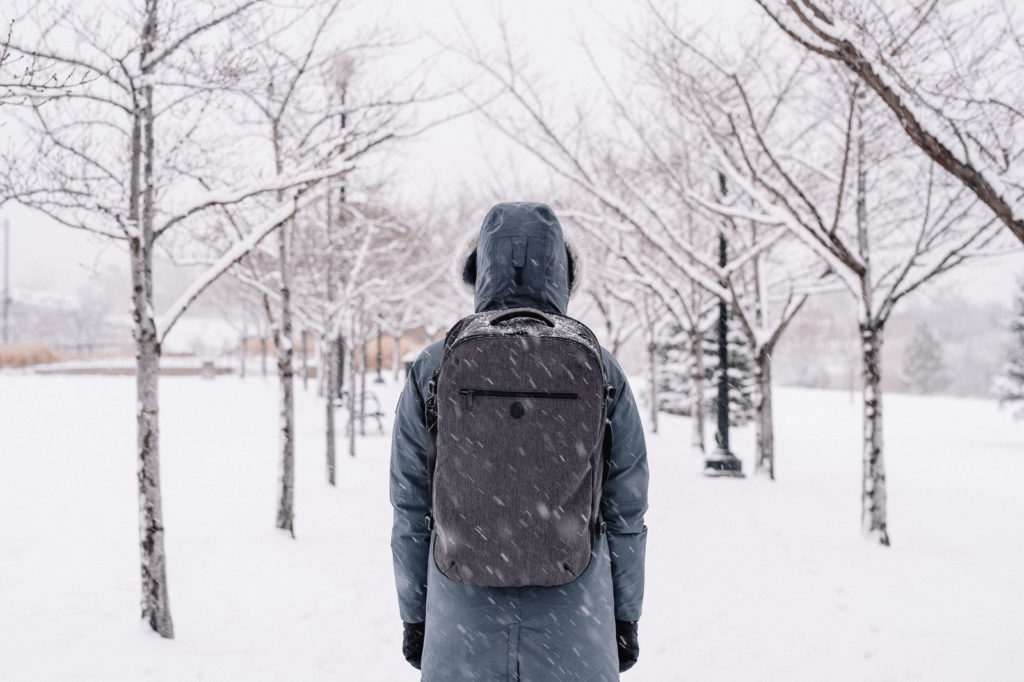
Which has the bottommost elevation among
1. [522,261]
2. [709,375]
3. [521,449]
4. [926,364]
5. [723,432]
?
[926,364]

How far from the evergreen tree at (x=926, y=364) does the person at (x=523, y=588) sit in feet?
198

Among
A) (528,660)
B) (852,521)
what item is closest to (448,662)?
(528,660)

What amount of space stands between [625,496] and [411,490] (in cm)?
59

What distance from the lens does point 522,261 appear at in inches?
72.9

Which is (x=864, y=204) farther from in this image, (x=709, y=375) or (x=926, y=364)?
(x=926, y=364)

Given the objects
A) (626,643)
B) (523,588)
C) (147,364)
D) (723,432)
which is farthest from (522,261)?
(723,432)

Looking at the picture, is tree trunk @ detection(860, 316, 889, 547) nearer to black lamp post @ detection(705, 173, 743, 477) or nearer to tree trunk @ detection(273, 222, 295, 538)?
black lamp post @ detection(705, 173, 743, 477)

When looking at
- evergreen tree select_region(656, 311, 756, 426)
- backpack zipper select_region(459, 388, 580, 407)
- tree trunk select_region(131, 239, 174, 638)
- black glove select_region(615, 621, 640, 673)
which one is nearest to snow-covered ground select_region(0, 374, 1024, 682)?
tree trunk select_region(131, 239, 174, 638)

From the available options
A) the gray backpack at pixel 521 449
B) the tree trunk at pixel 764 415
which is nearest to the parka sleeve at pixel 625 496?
the gray backpack at pixel 521 449

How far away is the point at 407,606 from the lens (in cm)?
191

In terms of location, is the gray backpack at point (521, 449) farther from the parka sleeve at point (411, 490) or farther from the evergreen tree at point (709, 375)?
the evergreen tree at point (709, 375)

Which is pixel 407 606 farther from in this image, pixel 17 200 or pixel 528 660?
pixel 17 200

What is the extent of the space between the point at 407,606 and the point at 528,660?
421 mm

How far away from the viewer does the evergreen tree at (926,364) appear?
53.0 meters
